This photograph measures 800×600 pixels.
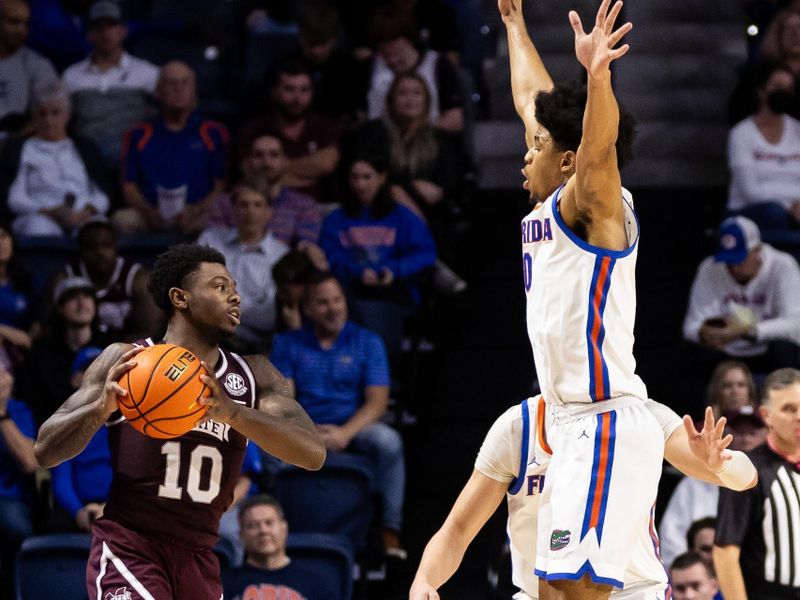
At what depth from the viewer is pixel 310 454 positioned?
4.90m

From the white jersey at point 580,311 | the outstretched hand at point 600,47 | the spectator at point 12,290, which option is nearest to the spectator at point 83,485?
the spectator at point 12,290

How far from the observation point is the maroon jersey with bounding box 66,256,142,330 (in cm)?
846

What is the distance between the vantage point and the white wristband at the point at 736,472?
432 cm

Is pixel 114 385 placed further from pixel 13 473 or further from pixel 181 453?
pixel 13 473

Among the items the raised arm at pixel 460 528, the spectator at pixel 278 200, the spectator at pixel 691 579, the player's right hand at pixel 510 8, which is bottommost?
the spectator at pixel 691 579

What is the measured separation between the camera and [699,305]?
858 cm

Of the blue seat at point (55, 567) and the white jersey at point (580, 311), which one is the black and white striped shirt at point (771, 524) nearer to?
the white jersey at point (580, 311)

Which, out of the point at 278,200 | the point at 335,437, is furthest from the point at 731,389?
the point at 278,200

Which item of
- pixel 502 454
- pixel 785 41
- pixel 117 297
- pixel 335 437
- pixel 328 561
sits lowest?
pixel 328 561

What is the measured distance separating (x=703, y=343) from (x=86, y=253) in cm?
347

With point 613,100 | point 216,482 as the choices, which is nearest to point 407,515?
point 216,482

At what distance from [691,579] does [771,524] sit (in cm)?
54

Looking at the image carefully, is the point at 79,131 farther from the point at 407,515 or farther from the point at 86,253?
the point at 407,515

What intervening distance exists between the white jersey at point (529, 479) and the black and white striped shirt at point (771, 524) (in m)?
2.03
